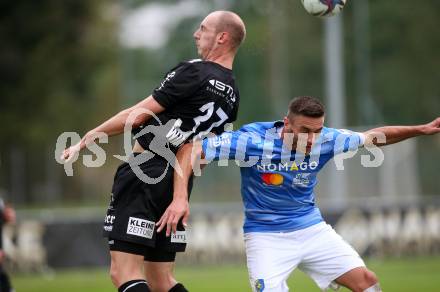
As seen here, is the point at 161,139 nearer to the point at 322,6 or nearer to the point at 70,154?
the point at 70,154

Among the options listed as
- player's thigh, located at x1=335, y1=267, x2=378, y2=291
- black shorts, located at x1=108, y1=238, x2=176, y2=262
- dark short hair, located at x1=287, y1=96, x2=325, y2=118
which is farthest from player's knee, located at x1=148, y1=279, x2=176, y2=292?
dark short hair, located at x1=287, y1=96, x2=325, y2=118

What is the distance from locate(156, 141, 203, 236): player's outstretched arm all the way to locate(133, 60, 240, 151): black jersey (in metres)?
0.12

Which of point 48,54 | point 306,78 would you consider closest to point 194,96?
point 306,78

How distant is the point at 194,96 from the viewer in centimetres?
669

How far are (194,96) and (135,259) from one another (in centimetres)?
127

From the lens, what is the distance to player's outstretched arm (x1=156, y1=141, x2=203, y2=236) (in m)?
6.43

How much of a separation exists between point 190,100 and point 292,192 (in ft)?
3.78

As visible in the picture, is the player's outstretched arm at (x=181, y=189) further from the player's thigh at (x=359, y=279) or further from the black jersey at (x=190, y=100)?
the player's thigh at (x=359, y=279)

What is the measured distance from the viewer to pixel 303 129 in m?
6.95

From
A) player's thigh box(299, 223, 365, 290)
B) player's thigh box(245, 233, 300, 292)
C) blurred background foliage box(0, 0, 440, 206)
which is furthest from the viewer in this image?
blurred background foliage box(0, 0, 440, 206)

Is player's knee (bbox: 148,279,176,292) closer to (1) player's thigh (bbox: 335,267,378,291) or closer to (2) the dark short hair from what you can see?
(1) player's thigh (bbox: 335,267,378,291)

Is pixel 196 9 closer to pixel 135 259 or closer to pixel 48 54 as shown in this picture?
pixel 48 54

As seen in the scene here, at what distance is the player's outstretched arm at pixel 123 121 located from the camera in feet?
21.4

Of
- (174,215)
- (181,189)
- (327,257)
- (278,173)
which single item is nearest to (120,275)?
(174,215)
